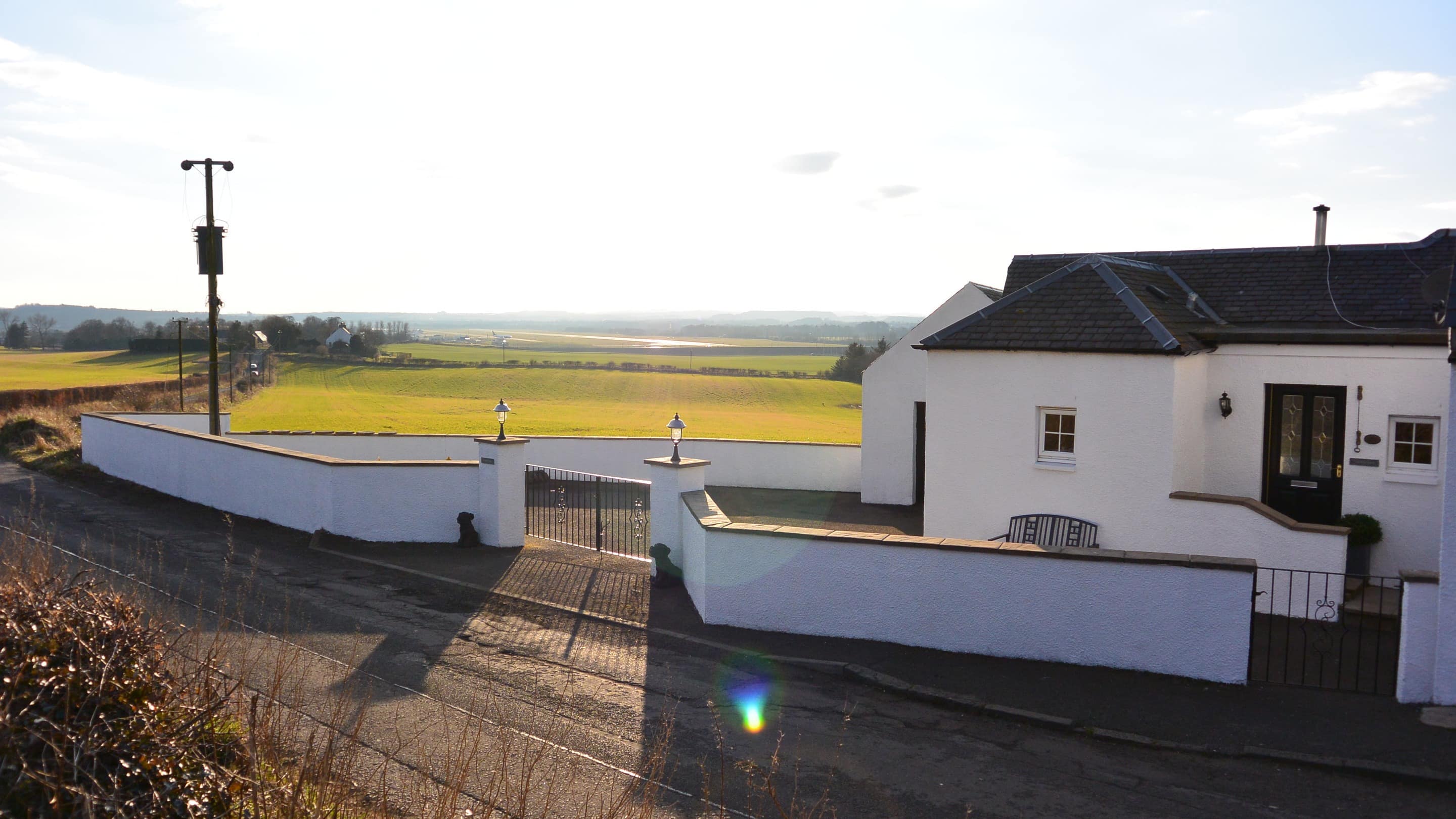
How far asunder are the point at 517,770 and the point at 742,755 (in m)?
1.68

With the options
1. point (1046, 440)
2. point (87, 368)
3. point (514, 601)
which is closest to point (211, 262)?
point (514, 601)

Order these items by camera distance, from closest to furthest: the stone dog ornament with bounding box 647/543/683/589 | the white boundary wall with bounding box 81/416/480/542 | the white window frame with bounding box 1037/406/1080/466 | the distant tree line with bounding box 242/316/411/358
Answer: the stone dog ornament with bounding box 647/543/683/589 → the white window frame with bounding box 1037/406/1080/466 → the white boundary wall with bounding box 81/416/480/542 → the distant tree line with bounding box 242/316/411/358

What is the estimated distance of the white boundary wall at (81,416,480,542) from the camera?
15.6 meters

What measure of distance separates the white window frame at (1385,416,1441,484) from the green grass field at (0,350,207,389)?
1971 inches

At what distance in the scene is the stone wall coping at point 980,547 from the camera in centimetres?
931

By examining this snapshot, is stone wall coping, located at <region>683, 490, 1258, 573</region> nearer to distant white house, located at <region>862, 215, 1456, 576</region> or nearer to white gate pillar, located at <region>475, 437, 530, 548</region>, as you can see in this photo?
distant white house, located at <region>862, 215, 1456, 576</region>

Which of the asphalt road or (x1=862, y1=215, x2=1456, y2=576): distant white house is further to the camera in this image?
(x1=862, y1=215, x2=1456, y2=576): distant white house

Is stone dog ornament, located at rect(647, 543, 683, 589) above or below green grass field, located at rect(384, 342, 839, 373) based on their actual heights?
below

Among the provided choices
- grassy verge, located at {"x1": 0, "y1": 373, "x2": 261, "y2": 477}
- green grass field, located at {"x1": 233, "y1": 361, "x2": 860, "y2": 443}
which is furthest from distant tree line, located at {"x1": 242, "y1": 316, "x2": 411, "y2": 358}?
grassy verge, located at {"x1": 0, "y1": 373, "x2": 261, "y2": 477}

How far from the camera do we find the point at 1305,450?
14.2 meters

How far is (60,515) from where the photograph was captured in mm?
17188

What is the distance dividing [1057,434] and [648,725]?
27.0ft

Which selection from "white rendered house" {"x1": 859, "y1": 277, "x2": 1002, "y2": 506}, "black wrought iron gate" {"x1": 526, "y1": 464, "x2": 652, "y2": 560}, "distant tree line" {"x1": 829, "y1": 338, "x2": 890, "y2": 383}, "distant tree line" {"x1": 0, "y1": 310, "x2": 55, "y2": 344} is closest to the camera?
"black wrought iron gate" {"x1": 526, "y1": 464, "x2": 652, "y2": 560}

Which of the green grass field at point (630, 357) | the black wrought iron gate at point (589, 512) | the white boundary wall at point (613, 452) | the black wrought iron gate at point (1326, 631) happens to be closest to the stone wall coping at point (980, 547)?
the black wrought iron gate at point (1326, 631)
